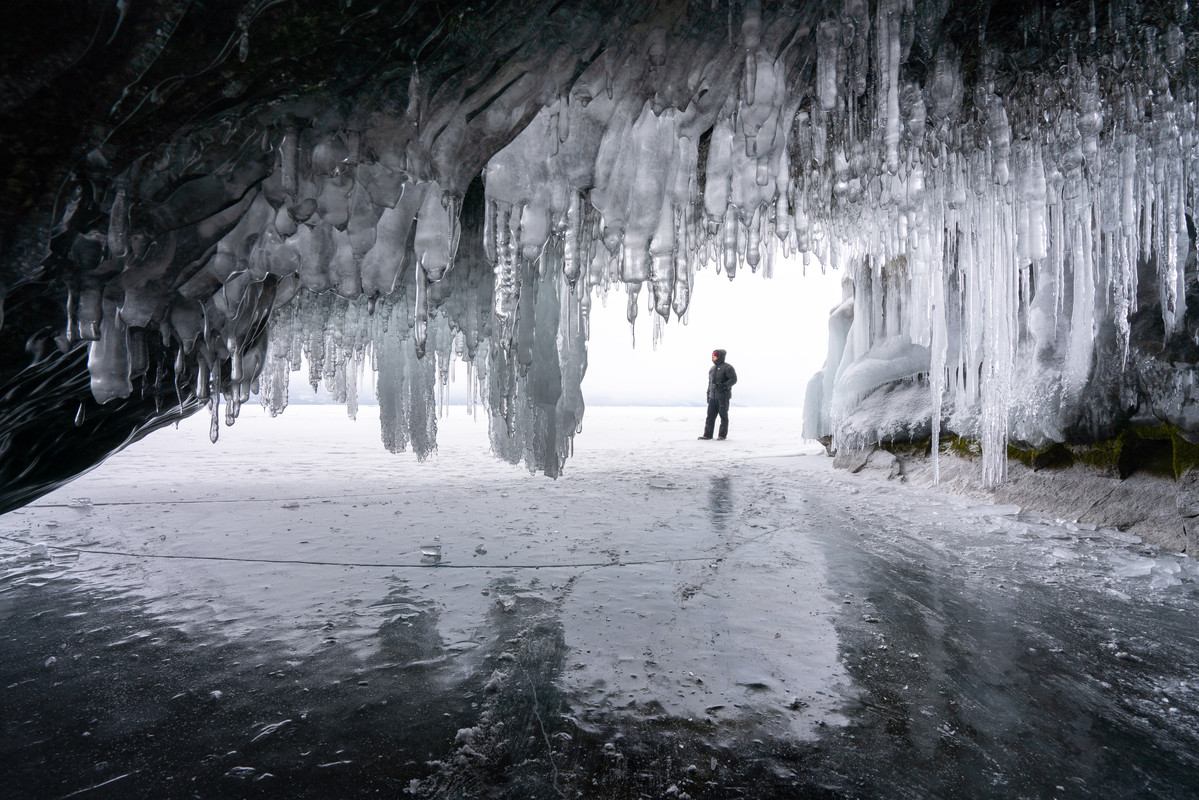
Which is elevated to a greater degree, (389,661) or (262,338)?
(262,338)

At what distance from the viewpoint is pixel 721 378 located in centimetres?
1084

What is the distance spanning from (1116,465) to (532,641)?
4530mm

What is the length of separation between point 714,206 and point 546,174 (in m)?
0.88

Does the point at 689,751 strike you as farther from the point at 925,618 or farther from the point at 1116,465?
the point at 1116,465

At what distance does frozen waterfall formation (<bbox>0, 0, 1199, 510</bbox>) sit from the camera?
61.6 inches

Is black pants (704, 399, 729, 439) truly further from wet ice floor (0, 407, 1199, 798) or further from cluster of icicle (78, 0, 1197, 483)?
wet ice floor (0, 407, 1199, 798)

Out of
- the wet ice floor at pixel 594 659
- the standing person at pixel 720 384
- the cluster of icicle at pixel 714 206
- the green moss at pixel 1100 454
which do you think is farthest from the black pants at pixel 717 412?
the wet ice floor at pixel 594 659

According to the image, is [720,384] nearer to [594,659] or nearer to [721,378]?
[721,378]

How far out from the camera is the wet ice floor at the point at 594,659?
1.36 meters

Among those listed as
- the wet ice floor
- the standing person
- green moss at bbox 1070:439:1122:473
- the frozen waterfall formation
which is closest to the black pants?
the standing person

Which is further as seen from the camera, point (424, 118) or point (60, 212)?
point (424, 118)

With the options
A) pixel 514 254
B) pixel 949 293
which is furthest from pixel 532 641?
pixel 949 293

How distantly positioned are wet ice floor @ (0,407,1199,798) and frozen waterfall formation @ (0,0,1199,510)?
1.01 meters

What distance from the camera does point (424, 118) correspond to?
192cm
